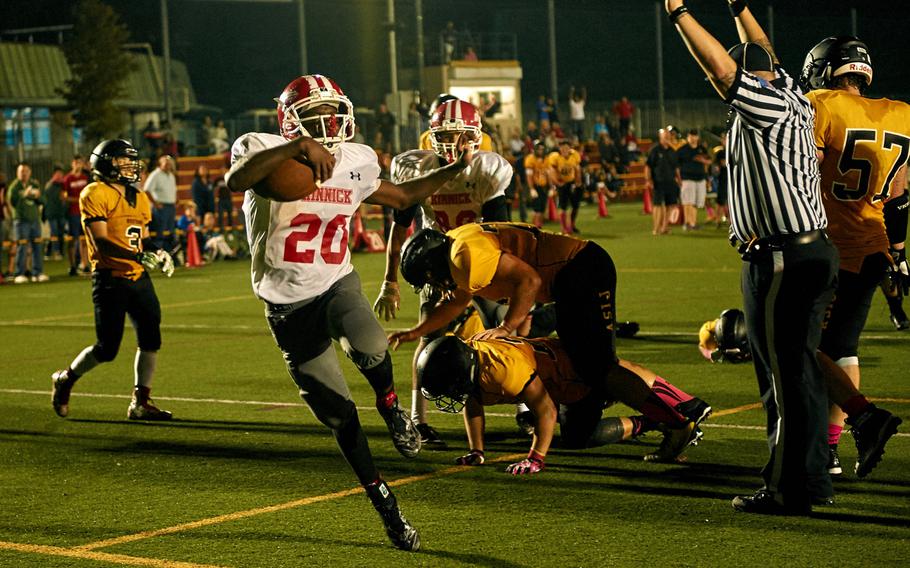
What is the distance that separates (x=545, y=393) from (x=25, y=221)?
677 inches

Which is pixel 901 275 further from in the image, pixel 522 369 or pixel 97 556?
pixel 97 556

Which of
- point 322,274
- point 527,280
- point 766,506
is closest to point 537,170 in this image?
point 527,280

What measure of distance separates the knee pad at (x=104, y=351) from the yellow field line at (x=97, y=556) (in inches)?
135

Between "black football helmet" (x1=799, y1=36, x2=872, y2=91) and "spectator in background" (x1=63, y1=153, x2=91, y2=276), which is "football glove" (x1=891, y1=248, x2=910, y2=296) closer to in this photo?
"black football helmet" (x1=799, y1=36, x2=872, y2=91)

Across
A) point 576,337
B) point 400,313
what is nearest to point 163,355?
point 400,313

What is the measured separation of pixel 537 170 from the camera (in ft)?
101

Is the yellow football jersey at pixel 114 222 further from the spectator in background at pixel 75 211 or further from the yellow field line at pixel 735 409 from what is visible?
the spectator in background at pixel 75 211

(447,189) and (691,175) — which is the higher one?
(447,189)

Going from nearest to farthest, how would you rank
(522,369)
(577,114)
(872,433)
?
(872,433) < (522,369) < (577,114)

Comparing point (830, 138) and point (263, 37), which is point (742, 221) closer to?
point (830, 138)

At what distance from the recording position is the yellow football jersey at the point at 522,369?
6895mm

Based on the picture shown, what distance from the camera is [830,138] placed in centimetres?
659

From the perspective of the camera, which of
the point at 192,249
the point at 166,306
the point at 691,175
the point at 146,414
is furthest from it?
the point at 691,175

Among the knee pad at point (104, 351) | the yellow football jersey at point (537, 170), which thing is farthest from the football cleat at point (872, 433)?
the yellow football jersey at point (537, 170)
